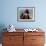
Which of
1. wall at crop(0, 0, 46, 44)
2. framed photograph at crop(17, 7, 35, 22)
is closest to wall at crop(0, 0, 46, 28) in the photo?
wall at crop(0, 0, 46, 44)

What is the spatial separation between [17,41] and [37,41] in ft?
1.99

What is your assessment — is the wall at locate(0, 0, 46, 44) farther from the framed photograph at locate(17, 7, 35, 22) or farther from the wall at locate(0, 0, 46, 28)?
the framed photograph at locate(17, 7, 35, 22)

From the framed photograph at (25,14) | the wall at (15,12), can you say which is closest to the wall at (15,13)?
the wall at (15,12)

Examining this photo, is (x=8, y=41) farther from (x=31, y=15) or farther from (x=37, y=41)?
(x=31, y=15)

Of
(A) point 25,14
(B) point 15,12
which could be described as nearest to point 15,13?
(B) point 15,12

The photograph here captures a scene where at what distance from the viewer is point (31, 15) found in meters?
4.41

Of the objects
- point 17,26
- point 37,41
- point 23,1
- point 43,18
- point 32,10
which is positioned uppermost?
point 23,1

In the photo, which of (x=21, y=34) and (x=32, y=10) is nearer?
(x=21, y=34)

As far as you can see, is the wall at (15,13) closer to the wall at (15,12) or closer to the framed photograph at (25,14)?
the wall at (15,12)

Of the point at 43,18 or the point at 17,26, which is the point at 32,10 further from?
the point at 17,26

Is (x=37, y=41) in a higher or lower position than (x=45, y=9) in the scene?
lower

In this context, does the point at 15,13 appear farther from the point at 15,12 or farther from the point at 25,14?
the point at 25,14

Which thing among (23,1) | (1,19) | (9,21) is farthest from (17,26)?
(23,1)

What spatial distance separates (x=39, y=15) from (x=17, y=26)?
846mm
